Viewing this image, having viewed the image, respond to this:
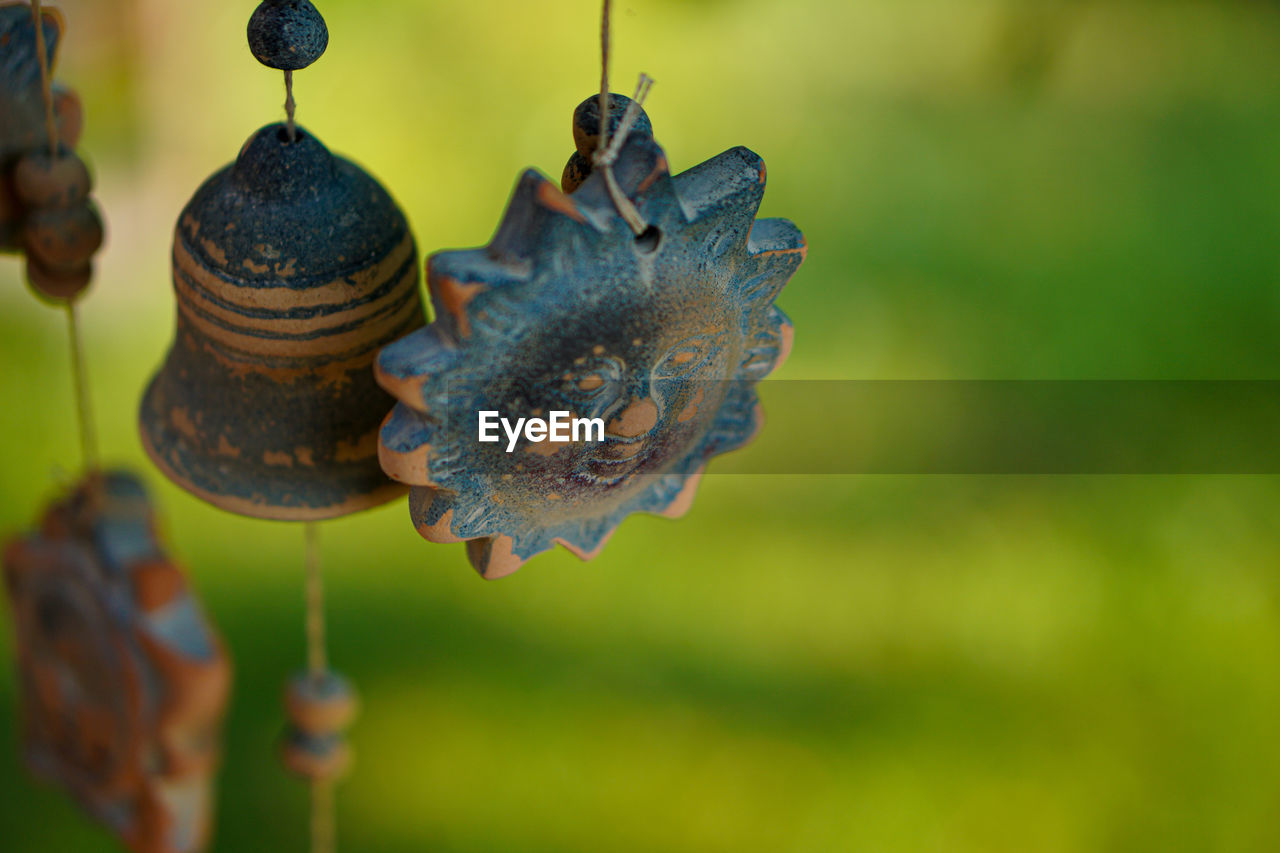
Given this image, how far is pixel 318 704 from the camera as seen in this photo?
3.81 feet

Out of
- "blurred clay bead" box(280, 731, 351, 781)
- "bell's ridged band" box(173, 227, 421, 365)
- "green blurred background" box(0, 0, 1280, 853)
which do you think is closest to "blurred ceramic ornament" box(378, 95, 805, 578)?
"bell's ridged band" box(173, 227, 421, 365)

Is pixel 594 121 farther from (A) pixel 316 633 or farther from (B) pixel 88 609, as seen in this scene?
(B) pixel 88 609

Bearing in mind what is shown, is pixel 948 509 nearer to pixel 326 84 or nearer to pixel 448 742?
pixel 448 742

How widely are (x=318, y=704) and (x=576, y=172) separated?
67cm

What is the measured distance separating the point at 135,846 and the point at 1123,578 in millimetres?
1491

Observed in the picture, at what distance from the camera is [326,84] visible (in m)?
2.08

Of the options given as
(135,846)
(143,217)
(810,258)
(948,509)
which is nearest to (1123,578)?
(948,509)

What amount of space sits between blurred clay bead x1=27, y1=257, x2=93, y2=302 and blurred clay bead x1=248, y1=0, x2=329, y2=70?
1.15ft

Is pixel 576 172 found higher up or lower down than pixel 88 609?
higher up

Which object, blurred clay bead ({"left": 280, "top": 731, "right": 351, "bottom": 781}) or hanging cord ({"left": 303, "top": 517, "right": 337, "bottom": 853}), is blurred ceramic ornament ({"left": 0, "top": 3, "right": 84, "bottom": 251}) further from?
blurred clay bead ({"left": 280, "top": 731, "right": 351, "bottom": 781})

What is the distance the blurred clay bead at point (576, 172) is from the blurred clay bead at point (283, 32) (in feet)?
0.54

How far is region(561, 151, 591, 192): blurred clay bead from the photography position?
72 centimetres

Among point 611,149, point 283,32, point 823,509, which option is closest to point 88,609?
point 283,32

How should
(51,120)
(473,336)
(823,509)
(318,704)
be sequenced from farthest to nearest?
(823,509), (318,704), (51,120), (473,336)
